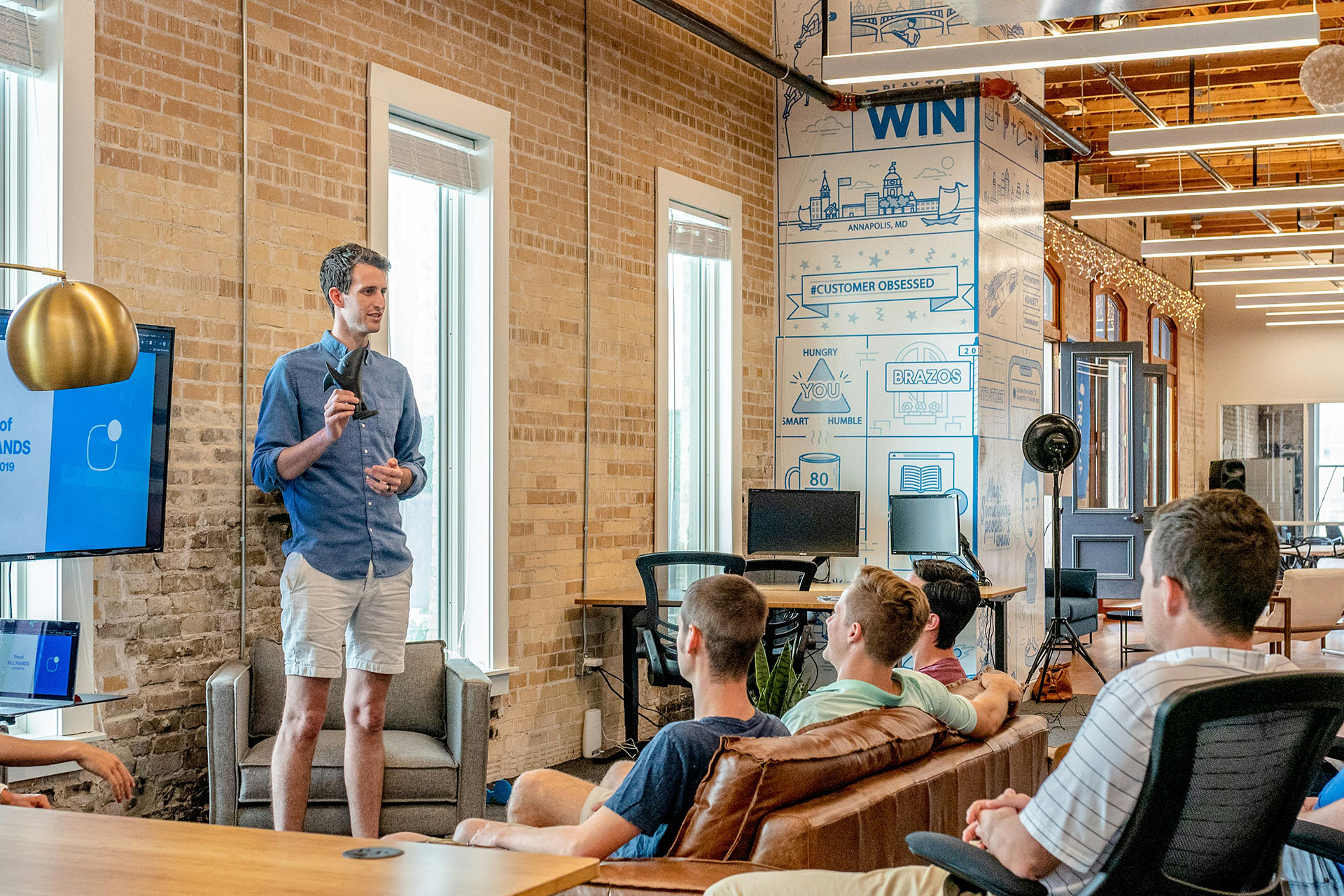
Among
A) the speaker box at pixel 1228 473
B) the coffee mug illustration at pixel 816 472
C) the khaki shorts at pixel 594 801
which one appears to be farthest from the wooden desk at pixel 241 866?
the speaker box at pixel 1228 473

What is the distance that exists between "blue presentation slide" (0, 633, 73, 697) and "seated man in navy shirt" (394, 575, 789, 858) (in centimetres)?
107

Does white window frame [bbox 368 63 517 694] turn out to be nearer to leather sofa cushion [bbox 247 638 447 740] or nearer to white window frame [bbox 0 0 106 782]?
leather sofa cushion [bbox 247 638 447 740]

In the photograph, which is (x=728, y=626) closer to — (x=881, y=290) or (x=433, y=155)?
(x=433, y=155)

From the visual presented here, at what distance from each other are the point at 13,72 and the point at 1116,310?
47.0 ft

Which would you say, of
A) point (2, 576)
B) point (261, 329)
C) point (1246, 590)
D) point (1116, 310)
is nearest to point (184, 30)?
point (261, 329)

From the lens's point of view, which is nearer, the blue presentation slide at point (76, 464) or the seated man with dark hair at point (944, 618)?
the blue presentation slide at point (76, 464)

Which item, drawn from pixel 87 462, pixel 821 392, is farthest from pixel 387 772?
pixel 821 392

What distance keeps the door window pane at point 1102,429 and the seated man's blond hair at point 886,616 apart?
10.3m

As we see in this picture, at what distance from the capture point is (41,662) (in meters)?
3.21

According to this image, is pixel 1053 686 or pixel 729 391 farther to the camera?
pixel 1053 686

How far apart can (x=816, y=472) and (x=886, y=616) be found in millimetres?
5549

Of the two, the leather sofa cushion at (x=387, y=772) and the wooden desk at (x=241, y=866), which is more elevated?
the wooden desk at (x=241, y=866)

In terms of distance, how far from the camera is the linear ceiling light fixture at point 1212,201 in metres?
10.4

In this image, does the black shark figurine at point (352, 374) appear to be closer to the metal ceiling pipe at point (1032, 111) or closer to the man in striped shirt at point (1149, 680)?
the man in striped shirt at point (1149, 680)
